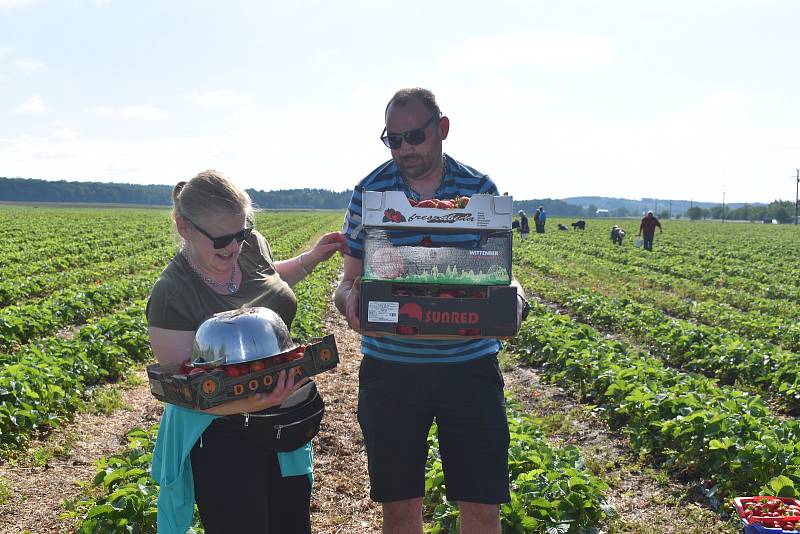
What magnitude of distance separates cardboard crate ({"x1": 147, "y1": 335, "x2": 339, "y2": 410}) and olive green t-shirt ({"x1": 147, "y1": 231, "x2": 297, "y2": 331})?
0.65ft

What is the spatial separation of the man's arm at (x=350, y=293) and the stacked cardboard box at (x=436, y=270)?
0.06 metres

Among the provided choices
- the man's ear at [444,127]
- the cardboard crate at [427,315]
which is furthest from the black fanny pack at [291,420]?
the man's ear at [444,127]

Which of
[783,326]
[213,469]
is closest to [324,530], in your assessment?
[213,469]

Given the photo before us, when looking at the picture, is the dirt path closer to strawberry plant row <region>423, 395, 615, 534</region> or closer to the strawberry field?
the strawberry field

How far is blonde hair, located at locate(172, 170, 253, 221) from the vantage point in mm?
2549

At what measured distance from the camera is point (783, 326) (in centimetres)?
1177

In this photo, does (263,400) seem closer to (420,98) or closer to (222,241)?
(222,241)

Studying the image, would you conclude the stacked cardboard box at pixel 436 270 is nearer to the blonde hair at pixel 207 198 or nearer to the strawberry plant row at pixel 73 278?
the blonde hair at pixel 207 198

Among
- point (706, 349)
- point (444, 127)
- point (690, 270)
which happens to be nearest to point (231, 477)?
point (444, 127)

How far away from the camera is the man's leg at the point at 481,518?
2703 mm

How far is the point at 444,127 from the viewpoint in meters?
2.84

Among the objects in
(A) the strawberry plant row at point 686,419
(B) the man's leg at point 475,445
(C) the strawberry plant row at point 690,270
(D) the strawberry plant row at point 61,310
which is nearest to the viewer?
(B) the man's leg at point 475,445

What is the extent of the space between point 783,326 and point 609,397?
6482mm

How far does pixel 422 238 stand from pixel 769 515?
2.54 metres
